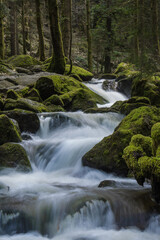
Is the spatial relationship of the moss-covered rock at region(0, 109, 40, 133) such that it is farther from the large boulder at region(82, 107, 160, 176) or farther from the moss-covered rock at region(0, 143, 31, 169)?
the large boulder at region(82, 107, 160, 176)

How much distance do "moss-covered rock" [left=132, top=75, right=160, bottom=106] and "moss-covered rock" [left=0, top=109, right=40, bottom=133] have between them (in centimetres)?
457

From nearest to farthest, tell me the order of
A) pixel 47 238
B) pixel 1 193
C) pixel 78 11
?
pixel 47 238
pixel 1 193
pixel 78 11

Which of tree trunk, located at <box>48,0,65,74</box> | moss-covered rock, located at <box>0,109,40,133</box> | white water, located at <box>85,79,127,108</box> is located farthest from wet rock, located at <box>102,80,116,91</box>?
moss-covered rock, located at <box>0,109,40,133</box>

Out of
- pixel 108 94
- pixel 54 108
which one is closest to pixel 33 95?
pixel 54 108

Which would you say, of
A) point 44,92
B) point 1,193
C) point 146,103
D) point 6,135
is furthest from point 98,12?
point 1,193

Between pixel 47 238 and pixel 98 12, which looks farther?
pixel 98 12

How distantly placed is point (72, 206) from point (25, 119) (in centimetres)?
472

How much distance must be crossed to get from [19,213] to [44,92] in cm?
779

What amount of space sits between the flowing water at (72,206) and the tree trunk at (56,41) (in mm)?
Answer: 8767

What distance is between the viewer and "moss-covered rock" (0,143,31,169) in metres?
6.24

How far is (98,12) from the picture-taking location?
23.3 meters

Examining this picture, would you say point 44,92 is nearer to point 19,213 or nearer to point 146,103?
point 146,103

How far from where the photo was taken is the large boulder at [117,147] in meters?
5.93

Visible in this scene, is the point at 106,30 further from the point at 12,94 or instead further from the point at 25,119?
the point at 25,119
